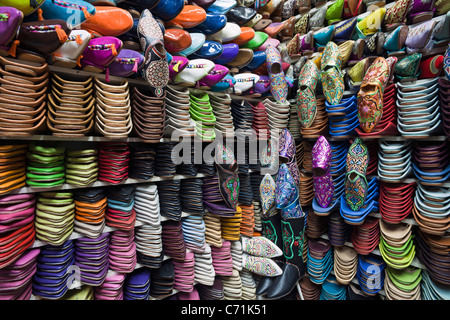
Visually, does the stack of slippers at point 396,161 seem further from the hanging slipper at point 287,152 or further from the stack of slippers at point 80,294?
the stack of slippers at point 80,294

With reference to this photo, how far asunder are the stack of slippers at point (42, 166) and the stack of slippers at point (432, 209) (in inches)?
100

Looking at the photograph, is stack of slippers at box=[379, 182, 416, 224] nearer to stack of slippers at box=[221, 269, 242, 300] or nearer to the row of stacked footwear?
the row of stacked footwear

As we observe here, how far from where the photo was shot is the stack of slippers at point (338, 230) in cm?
241

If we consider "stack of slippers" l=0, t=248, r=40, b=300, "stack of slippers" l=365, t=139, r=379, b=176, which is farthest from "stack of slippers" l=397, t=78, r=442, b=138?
"stack of slippers" l=0, t=248, r=40, b=300

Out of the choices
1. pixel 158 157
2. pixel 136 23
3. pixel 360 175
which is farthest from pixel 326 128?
pixel 136 23

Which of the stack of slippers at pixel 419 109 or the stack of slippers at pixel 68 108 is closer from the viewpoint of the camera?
the stack of slippers at pixel 68 108

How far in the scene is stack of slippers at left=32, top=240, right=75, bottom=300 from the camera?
5.05 ft

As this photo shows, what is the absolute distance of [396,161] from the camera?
2.05m

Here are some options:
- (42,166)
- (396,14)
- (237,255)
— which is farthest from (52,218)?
(396,14)

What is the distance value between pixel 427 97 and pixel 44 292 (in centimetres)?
288

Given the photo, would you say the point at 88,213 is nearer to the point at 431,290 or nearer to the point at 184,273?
the point at 184,273

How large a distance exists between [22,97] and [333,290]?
290cm

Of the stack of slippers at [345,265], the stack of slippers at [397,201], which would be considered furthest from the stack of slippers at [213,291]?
the stack of slippers at [397,201]
